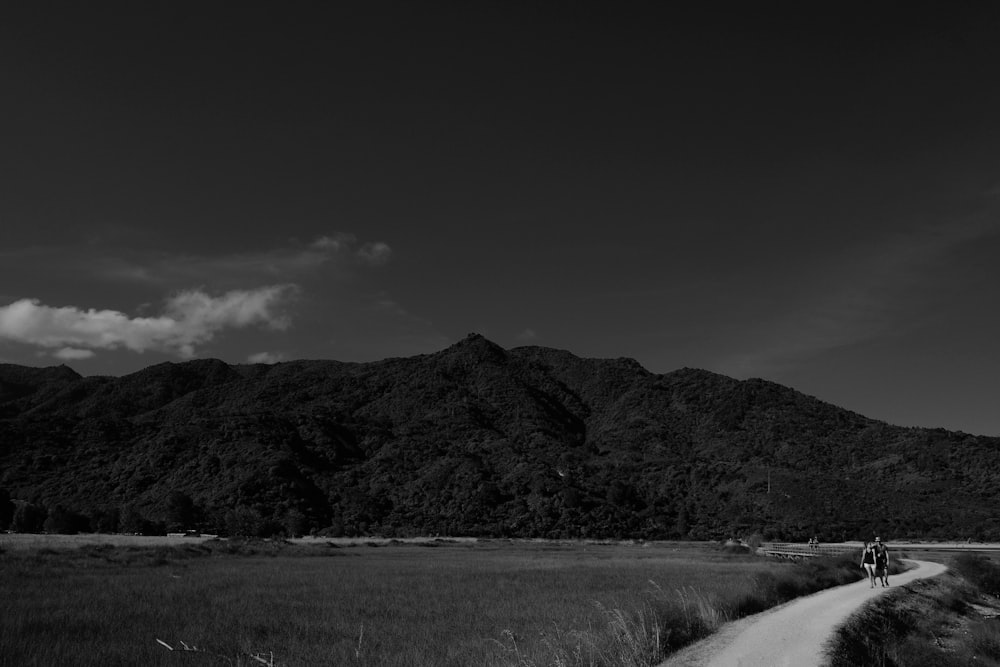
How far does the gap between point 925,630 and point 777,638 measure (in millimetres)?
9024

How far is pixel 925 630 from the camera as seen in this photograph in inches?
806

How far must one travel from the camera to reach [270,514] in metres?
102

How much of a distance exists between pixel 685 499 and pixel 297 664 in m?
113

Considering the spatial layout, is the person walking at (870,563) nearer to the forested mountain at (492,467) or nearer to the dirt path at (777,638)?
the dirt path at (777,638)

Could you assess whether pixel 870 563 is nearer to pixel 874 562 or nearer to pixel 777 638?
pixel 874 562

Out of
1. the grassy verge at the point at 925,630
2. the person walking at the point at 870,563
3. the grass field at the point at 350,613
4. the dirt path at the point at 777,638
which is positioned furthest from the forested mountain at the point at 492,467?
the dirt path at the point at 777,638

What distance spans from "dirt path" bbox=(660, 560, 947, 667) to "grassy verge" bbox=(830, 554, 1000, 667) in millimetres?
410

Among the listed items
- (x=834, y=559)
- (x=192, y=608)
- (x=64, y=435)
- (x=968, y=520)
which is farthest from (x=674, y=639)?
(x=64, y=435)

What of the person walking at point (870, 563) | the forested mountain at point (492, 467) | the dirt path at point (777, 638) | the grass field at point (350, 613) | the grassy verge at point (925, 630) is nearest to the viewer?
the dirt path at point (777, 638)

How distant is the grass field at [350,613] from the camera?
13289mm

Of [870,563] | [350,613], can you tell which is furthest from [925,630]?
[350,613]

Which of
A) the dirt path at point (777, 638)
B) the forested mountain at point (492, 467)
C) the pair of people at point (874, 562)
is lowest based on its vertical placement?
the dirt path at point (777, 638)

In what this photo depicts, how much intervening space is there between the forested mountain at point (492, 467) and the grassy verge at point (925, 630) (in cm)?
6399

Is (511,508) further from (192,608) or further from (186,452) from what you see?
(192,608)
